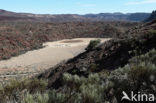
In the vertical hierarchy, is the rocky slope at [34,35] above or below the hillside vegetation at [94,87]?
below

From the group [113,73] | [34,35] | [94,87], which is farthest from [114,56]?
[34,35]

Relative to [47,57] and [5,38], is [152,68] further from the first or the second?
[5,38]

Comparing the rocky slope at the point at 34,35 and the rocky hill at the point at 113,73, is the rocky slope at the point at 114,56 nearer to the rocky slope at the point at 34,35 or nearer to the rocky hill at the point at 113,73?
the rocky hill at the point at 113,73

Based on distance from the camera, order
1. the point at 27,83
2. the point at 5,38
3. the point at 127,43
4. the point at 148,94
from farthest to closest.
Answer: the point at 5,38
the point at 127,43
the point at 27,83
the point at 148,94

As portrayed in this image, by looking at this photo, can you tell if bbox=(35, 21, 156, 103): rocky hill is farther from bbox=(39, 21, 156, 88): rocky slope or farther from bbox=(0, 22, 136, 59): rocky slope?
bbox=(0, 22, 136, 59): rocky slope

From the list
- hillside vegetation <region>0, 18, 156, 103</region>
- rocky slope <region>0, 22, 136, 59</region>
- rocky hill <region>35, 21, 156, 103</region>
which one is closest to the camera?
hillside vegetation <region>0, 18, 156, 103</region>

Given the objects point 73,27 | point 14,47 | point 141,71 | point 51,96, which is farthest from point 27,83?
point 73,27

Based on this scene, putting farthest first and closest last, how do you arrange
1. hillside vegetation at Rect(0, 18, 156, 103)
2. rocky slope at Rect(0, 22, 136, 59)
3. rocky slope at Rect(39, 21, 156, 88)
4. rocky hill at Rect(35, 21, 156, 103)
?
rocky slope at Rect(0, 22, 136, 59) < rocky slope at Rect(39, 21, 156, 88) < rocky hill at Rect(35, 21, 156, 103) < hillside vegetation at Rect(0, 18, 156, 103)

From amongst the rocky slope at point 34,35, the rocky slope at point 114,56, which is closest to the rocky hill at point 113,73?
the rocky slope at point 114,56

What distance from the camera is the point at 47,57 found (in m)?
30.7

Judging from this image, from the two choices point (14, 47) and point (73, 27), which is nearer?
point (14, 47)

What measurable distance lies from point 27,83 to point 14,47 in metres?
31.8

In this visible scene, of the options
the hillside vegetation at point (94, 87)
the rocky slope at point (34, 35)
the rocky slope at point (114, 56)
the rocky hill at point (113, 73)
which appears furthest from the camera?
the rocky slope at point (34, 35)

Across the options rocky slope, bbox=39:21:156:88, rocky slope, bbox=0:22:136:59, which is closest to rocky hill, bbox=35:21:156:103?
rocky slope, bbox=39:21:156:88
